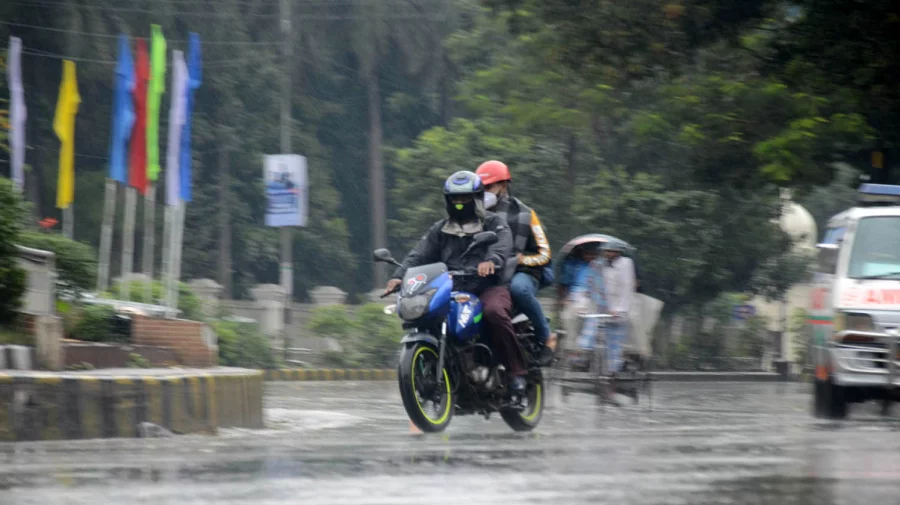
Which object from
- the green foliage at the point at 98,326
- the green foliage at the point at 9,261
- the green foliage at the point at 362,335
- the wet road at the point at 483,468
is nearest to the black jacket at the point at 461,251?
the wet road at the point at 483,468

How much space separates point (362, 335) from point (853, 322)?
23.7 meters

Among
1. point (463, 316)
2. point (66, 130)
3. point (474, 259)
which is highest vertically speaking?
point (66, 130)

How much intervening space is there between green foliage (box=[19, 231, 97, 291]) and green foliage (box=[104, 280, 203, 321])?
6862 mm

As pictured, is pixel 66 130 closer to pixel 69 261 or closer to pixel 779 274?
pixel 69 261

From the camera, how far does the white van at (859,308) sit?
12180 millimetres

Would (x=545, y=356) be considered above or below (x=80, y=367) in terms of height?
above

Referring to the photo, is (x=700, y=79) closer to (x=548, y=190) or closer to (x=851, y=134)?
(x=851, y=134)

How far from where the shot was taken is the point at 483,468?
21.2 ft

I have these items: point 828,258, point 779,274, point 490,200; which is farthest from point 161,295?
point 779,274

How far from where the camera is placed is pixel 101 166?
44688 millimetres

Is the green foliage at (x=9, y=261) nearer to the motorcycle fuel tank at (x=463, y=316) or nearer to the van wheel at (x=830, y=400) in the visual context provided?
the motorcycle fuel tank at (x=463, y=316)

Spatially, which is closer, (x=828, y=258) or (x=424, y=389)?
(x=424, y=389)

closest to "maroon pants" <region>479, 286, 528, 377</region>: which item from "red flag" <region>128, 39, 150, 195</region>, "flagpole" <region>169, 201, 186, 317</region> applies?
"flagpole" <region>169, 201, 186, 317</region>

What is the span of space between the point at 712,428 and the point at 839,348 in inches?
104
